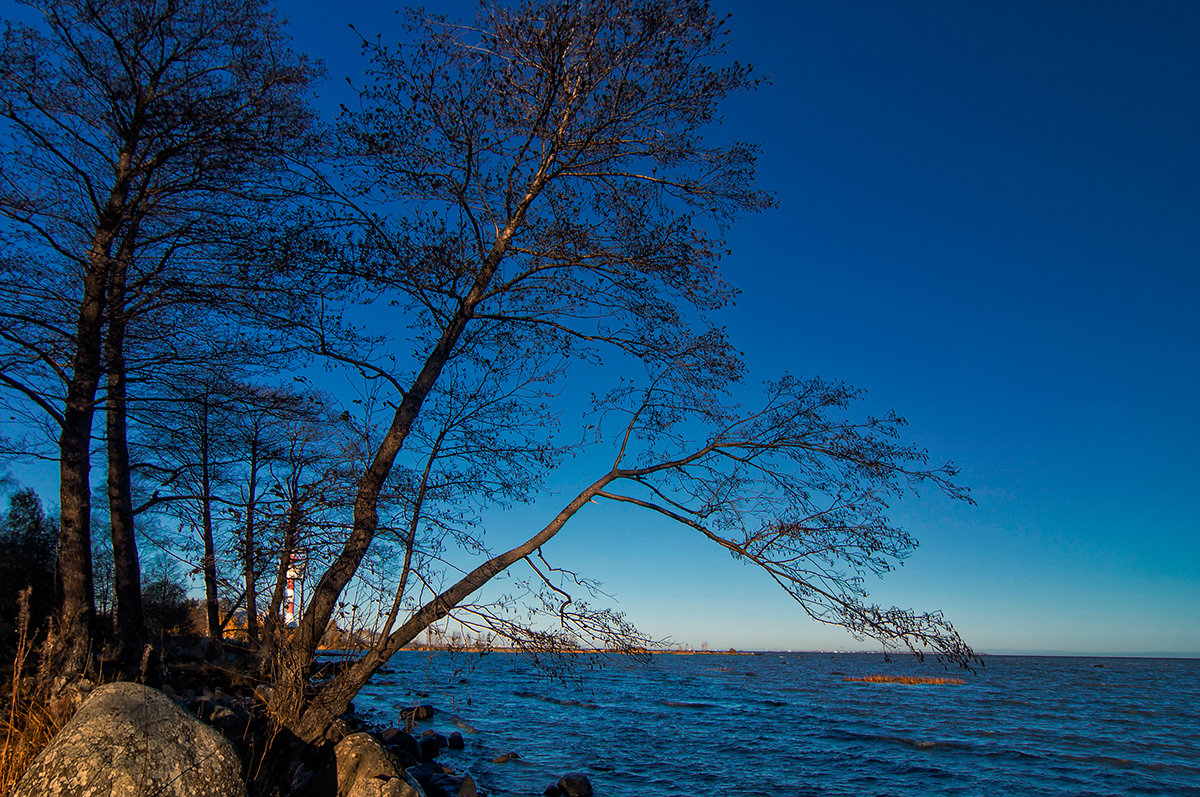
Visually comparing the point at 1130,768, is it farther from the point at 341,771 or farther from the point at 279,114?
the point at 279,114

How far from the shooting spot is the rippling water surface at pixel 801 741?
14992mm

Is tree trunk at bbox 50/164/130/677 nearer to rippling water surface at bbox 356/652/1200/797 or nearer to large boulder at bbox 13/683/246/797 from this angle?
large boulder at bbox 13/683/246/797

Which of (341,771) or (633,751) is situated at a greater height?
(341,771)

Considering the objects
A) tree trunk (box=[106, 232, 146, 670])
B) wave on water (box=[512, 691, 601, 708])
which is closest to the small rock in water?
tree trunk (box=[106, 232, 146, 670])

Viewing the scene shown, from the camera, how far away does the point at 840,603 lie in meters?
5.73

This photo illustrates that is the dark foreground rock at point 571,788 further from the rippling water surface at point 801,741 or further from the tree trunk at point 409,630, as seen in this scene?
the tree trunk at point 409,630

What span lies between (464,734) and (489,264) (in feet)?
61.4

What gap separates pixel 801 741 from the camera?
21.4 m

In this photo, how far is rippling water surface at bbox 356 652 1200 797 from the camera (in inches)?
590

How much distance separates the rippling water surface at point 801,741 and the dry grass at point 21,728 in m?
3.01

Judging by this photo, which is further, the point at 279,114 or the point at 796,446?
the point at 279,114

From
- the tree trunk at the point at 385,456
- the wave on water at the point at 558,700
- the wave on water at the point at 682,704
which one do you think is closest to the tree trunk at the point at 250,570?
the tree trunk at the point at 385,456

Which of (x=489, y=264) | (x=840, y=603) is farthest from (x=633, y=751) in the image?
(x=489, y=264)

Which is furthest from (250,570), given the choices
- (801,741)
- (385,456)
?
(801,741)
